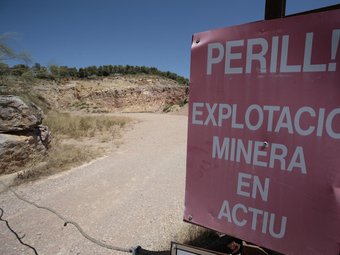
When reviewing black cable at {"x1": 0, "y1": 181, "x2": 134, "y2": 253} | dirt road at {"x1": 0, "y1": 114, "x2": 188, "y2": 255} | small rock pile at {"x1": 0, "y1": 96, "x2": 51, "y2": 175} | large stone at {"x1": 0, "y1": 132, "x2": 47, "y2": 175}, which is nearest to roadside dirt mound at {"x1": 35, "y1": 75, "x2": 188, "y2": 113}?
small rock pile at {"x1": 0, "y1": 96, "x2": 51, "y2": 175}

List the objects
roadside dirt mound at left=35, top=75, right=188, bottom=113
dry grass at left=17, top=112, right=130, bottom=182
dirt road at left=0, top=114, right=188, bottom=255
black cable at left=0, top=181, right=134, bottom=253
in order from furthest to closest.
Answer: roadside dirt mound at left=35, top=75, right=188, bottom=113 < dry grass at left=17, top=112, right=130, bottom=182 < dirt road at left=0, top=114, right=188, bottom=255 < black cable at left=0, top=181, right=134, bottom=253

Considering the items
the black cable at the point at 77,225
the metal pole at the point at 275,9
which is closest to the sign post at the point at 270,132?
the metal pole at the point at 275,9

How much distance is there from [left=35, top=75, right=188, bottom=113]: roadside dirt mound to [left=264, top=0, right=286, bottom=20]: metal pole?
81.0 ft

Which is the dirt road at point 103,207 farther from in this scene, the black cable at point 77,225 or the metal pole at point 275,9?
the metal pole at point 275,9

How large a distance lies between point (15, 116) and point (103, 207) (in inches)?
135

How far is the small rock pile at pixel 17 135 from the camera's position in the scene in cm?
528

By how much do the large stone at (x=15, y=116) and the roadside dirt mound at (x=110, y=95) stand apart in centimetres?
1923

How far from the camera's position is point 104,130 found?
421 inches

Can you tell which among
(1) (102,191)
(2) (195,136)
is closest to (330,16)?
(2) (195,136)

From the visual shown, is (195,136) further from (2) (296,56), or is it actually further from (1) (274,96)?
(2) (296,56)

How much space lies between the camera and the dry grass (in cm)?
551

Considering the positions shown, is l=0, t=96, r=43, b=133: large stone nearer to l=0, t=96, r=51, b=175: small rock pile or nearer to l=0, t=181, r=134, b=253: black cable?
l=0, t=96, r=51, b=175: small rock pile

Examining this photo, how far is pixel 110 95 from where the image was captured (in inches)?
1081

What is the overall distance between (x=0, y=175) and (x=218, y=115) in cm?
537
